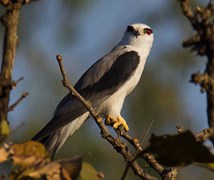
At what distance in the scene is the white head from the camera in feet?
19.4

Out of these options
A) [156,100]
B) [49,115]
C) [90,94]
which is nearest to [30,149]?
[90,94]

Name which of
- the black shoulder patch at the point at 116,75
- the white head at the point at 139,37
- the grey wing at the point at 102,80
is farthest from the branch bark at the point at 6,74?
the white head at the point at 139,37

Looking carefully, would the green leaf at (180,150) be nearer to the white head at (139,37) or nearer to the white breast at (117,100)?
the white breast at (117,100)

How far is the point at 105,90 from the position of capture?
5344mm

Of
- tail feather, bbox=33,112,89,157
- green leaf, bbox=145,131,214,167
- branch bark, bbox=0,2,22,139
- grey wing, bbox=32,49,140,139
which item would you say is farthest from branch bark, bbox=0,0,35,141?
grey wing, bbox=32,49,140,139

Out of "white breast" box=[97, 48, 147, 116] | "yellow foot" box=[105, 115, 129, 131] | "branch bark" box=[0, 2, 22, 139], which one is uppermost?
"branch bark" box=[0, 2, 22, 139]

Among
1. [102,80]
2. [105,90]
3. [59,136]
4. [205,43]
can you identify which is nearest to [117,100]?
[105,90]

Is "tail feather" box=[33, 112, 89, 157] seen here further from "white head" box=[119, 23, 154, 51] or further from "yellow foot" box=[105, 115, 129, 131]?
"white head" box=[119, 23, 154, 51]

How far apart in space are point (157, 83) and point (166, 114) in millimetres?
1023

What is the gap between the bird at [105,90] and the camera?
4.88 m

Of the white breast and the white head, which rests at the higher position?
the white head

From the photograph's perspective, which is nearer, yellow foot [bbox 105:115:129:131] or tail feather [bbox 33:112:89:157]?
tail feather [bbox 33:112:89:157]

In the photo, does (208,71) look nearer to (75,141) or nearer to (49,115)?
(75,141)

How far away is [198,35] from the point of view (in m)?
1.53
